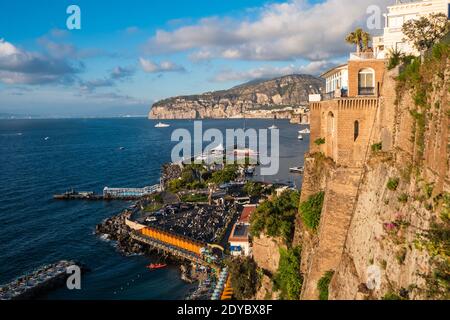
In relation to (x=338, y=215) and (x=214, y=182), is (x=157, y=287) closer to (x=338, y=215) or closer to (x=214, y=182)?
(x=338, y=215)

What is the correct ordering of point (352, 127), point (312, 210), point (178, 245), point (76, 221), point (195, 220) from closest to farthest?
point (352, 127) < point (312, 210) < point (178, 245) < point (195, 220) < point (76, 221)

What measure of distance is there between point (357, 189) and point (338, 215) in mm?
1653

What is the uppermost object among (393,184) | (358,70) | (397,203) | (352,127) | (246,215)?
(358,70)

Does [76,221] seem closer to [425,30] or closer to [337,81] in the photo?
[337,81]

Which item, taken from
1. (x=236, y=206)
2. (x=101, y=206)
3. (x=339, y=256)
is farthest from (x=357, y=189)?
(x=101, y=206)

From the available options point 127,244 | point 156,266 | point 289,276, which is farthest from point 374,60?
point 127,244

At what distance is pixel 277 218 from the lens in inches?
1152

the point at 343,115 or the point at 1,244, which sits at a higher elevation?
the point at 343,115

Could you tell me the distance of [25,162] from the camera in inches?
4321

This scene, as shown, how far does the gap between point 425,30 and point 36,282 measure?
121 feet

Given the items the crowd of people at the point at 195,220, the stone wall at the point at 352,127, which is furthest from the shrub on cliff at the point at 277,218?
the crowd of people at the point at 195,220

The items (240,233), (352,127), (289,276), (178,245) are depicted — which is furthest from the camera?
(178,245)

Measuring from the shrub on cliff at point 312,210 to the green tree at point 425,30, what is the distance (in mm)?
10331

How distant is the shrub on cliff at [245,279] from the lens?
29250 mm
